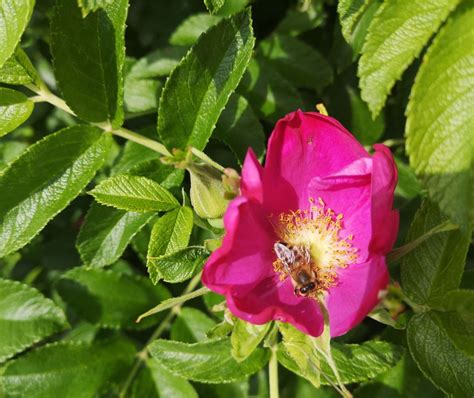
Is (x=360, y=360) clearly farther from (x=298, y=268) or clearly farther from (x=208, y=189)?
(x=208, y=189)

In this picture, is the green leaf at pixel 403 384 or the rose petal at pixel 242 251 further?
the green leaf at pixel 403 384

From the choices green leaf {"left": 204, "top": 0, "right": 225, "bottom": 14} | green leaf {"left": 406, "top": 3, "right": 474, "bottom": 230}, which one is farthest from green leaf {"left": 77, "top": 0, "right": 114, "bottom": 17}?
green leaf {"left": 406, "top": 3, "right": 474, "bottom": 230}

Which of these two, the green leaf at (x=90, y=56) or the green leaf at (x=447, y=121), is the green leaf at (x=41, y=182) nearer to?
the green leaf at (x=90, y=56)

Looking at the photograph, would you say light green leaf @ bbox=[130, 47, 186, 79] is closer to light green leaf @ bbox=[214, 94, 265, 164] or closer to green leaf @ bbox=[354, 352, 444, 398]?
light green leaf @ bbox=[214, 94, 265, 164]

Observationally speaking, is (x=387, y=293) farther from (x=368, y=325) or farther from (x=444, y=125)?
(x=368, y=325)

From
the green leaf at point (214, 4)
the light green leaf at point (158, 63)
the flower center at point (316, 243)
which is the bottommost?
the flower center at point (316, 243)

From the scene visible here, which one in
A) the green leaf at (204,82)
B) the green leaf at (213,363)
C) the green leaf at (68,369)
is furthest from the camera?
the green leaf at (68,369)

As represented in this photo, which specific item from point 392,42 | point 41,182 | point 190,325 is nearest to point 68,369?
point 190,325

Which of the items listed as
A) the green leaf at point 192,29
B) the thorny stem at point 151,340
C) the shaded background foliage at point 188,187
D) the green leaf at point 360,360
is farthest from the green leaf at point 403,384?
the green leaf at point 192,29
